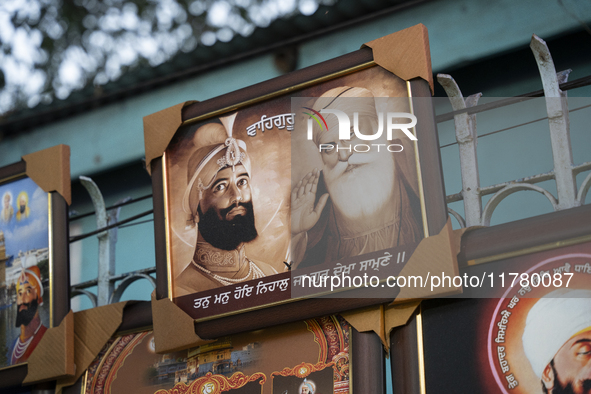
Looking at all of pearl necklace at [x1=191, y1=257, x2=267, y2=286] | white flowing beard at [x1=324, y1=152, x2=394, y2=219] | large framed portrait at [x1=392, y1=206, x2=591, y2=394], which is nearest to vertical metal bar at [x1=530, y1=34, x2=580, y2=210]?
large framed portrait at [x1=392, y1=206, x2=591, y2=394]

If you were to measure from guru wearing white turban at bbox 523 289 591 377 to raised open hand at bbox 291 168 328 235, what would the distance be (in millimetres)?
623

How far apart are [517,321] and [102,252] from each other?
1740 mm

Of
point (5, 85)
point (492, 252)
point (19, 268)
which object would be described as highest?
point (5, 85)

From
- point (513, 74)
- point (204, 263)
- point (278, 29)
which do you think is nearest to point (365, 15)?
point (278, 29)

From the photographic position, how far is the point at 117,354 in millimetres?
2295

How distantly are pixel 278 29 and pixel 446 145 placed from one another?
0.89 meters

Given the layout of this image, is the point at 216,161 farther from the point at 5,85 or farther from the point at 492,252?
the point at 5,85

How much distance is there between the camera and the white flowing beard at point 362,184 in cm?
195

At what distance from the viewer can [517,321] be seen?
67.6 inches

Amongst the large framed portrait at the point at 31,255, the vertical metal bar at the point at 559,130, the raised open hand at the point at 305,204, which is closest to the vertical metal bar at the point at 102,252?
the large framed portrait at the point at 31,255

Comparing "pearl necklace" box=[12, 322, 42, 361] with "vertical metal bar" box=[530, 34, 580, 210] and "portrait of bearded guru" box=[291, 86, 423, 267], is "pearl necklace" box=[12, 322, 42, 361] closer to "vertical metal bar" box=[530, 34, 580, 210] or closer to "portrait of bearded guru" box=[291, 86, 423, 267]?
"portrait of bearded guru" box=[291, 86, 423, 267]

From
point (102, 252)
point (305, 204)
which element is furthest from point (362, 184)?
point (102, 252)

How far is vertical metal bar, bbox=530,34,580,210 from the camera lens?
6.35 ft

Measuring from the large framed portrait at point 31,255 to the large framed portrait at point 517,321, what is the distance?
118 cm
